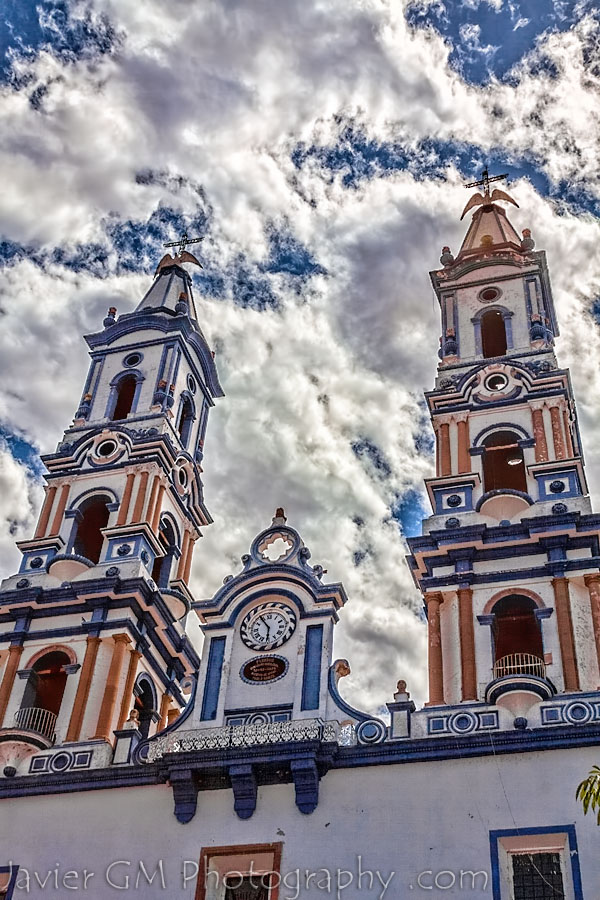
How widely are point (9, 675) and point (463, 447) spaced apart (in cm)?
1127

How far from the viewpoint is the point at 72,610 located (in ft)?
88.8

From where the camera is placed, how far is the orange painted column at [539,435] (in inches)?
1091

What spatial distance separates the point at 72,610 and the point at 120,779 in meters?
4.97

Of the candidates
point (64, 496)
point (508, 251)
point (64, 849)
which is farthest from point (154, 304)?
point (64, 849)

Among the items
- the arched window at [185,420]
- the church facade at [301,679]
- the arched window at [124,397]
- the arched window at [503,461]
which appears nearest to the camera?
the church facade at [301,679]

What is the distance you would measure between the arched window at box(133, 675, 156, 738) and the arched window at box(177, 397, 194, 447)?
24.7 ft

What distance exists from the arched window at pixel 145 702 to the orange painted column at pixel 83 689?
4.13ft

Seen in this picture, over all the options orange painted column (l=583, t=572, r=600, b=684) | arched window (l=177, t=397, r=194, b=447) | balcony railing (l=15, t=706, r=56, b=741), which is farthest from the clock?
arched window (l=177, t=397, r=194, b=447)

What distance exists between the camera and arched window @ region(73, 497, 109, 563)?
2997cm

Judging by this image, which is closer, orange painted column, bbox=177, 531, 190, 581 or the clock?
the clock

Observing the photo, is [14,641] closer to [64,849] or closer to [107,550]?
[107,550]

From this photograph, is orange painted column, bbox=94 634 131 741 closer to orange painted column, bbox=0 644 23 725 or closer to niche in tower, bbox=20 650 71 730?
niche in tower, bbox=20 650 71 730

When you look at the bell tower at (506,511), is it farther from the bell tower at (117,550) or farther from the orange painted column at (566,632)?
the bell tower at (117,550)

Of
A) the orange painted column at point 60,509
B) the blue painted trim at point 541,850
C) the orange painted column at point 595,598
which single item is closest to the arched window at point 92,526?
the orange painted column at point 60,509
